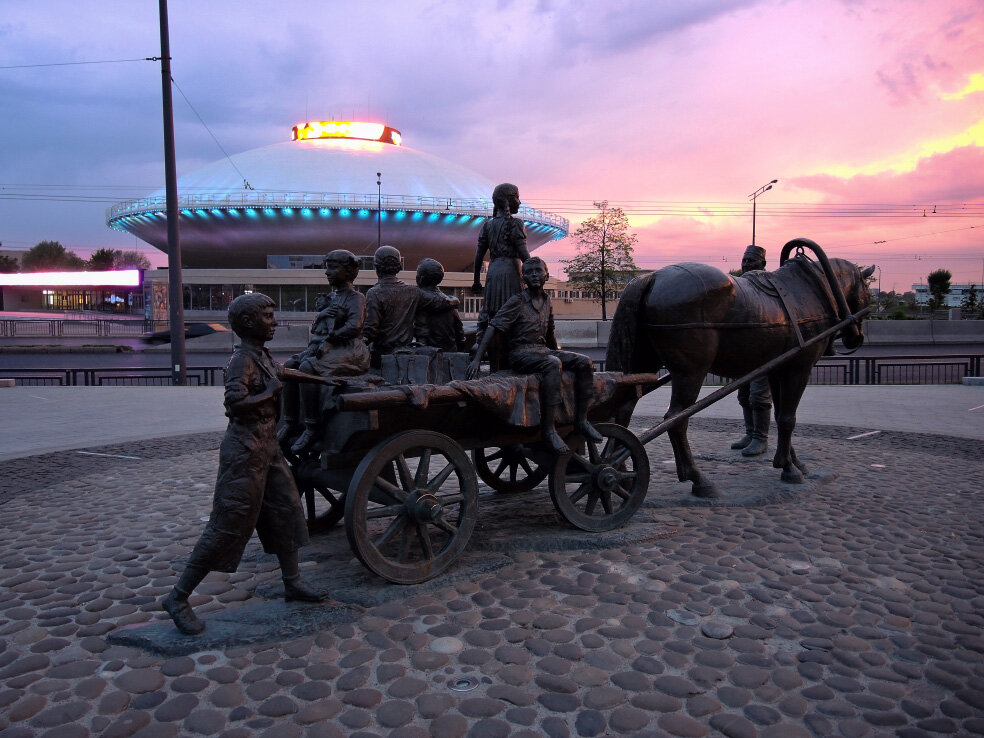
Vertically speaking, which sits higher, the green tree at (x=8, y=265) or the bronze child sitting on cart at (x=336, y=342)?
the green tree at (x=8, y=265)

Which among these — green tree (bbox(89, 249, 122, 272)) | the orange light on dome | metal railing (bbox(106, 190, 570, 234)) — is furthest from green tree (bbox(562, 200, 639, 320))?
green tree (bbox(89, 249, 122, 272))

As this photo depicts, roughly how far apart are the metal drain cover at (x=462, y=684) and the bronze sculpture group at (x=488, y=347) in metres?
1.09

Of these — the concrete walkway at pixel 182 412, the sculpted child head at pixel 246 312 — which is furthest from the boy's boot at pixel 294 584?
the concrete walkway at pixel 182 412

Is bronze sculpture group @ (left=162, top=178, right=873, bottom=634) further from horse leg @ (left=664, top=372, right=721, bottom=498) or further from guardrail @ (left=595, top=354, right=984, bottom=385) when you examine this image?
guardrail @ (left=595, top=354, right=984, bottom=385)

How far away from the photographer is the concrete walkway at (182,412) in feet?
32.8

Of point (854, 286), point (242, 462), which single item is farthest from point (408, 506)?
point (854, 286)

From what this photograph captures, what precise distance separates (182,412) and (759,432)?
30.7 ft

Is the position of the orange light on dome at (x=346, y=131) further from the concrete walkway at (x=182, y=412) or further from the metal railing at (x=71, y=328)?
the concrete walkway at (x=182, y=412)

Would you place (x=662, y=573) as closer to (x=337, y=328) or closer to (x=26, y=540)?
(x=337, y=328)

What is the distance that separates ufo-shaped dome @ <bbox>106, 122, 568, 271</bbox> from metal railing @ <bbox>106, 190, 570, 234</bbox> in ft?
0.22

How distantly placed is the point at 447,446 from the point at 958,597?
3114 mm

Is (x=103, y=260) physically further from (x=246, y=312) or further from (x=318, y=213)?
(x=246, y=312)

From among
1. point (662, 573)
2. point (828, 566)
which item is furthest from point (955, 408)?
point (662, 573)

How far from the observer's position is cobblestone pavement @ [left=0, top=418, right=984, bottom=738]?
Answer: 9.72ft
